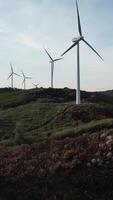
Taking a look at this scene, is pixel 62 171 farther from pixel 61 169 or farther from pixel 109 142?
pixel 109 142

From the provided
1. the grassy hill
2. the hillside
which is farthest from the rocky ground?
the grassy hill

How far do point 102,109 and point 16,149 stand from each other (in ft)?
78.8

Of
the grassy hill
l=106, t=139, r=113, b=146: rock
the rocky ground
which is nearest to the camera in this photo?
the rocky ground

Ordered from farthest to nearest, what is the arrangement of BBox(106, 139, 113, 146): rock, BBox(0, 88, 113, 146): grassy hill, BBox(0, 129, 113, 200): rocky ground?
BBox(0, 88, 113, 146): grassy hill
BBox(106, 139, 113, 146): rock
BBox(0, 129, 113, 200): rocky ground

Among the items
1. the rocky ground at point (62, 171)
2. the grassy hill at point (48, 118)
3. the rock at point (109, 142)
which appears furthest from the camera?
the grassy hill at point (48, 118)

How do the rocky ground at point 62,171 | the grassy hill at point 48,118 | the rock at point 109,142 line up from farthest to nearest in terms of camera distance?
the grassy hill at point 48,118
the rock at point 109,142
the rocky ground at point 62,171

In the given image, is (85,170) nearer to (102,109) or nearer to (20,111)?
(102,109)

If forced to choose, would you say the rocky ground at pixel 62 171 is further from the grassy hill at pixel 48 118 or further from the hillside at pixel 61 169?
the grassy hill at pixel 48 118

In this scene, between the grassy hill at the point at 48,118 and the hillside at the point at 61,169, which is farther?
the grassy hill at the point at 48,118

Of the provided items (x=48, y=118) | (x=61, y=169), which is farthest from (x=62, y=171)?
(x=48, y=118)

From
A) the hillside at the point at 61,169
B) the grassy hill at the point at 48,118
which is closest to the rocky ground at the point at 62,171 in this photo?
the hillside at the point at 61,169

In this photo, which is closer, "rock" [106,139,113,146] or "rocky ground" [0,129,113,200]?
"rocky ground" [0,129,113,200]

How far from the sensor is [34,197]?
19250 millimetres

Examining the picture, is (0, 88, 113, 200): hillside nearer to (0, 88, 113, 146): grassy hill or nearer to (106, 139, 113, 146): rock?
(106, 139, 113, 146): rock
